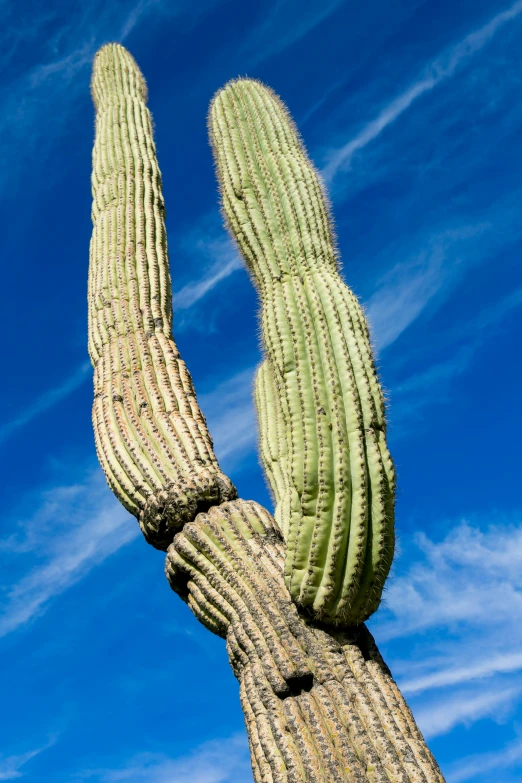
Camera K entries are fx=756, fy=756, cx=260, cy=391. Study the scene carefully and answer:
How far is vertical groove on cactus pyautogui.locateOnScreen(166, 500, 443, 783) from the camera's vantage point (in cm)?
261

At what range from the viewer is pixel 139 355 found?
434cm

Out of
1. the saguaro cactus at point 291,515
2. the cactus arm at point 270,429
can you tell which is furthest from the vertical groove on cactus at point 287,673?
the cactus arm at point 270,429

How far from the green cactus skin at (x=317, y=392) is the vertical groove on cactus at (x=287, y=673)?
0.14 metres

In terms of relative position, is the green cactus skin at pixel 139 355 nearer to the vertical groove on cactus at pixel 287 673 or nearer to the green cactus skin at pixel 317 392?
the vertical groove on cactus at pixel 287 673

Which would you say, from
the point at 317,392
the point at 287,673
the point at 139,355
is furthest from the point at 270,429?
the point at 287,673

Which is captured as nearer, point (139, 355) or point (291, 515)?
point (291, 515)

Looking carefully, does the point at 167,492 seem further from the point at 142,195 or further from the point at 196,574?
the point at 142,195

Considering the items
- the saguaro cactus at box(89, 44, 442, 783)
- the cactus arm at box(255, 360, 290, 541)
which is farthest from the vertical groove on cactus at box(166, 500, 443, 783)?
the cactus arm at box(255, 360, 290, 541)

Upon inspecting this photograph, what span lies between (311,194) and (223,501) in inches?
64.3

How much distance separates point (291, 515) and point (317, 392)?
0.51 m

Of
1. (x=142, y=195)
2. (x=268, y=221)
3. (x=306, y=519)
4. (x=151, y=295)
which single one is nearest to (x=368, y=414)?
(x=306, y=519)

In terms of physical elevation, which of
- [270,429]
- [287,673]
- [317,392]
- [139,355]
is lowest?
[287,673]

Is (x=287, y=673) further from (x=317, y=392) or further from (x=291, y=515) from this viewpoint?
(x=317, y=392)

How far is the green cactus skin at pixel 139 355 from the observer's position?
360cm
